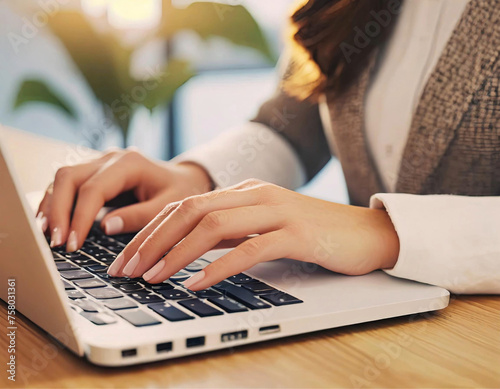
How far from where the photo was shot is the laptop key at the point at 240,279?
1.46 ft

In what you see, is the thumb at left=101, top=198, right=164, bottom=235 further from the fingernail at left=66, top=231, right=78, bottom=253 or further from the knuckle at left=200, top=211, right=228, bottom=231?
the knuckle at left=200, top=211, right=228, bottom=231

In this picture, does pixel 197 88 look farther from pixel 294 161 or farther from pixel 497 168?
pixel 497 168

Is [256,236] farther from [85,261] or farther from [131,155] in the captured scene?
[131,155]

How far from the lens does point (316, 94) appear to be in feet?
2.93

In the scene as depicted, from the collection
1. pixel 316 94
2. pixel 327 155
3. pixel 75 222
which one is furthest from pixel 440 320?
pixel 327 155

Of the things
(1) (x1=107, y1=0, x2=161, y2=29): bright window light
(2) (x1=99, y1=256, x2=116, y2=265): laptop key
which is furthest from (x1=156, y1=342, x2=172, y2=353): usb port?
(1) (x1=107, y1=0, x2=161, y2=29): bright window light

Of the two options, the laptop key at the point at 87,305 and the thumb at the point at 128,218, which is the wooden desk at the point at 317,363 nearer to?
the laptop key at the point at 87,305

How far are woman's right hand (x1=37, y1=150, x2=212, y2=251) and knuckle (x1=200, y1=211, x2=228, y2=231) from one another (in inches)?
7.5

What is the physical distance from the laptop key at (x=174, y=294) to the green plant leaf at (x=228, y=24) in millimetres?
1820

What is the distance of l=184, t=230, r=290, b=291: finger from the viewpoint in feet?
1.36

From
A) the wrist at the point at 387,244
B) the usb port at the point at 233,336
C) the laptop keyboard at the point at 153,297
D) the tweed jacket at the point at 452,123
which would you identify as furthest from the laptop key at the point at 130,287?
the tweed jacket at the point at 452,123

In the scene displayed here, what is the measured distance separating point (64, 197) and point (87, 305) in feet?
0.89

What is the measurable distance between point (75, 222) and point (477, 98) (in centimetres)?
49

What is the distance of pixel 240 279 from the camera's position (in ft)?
1.48
